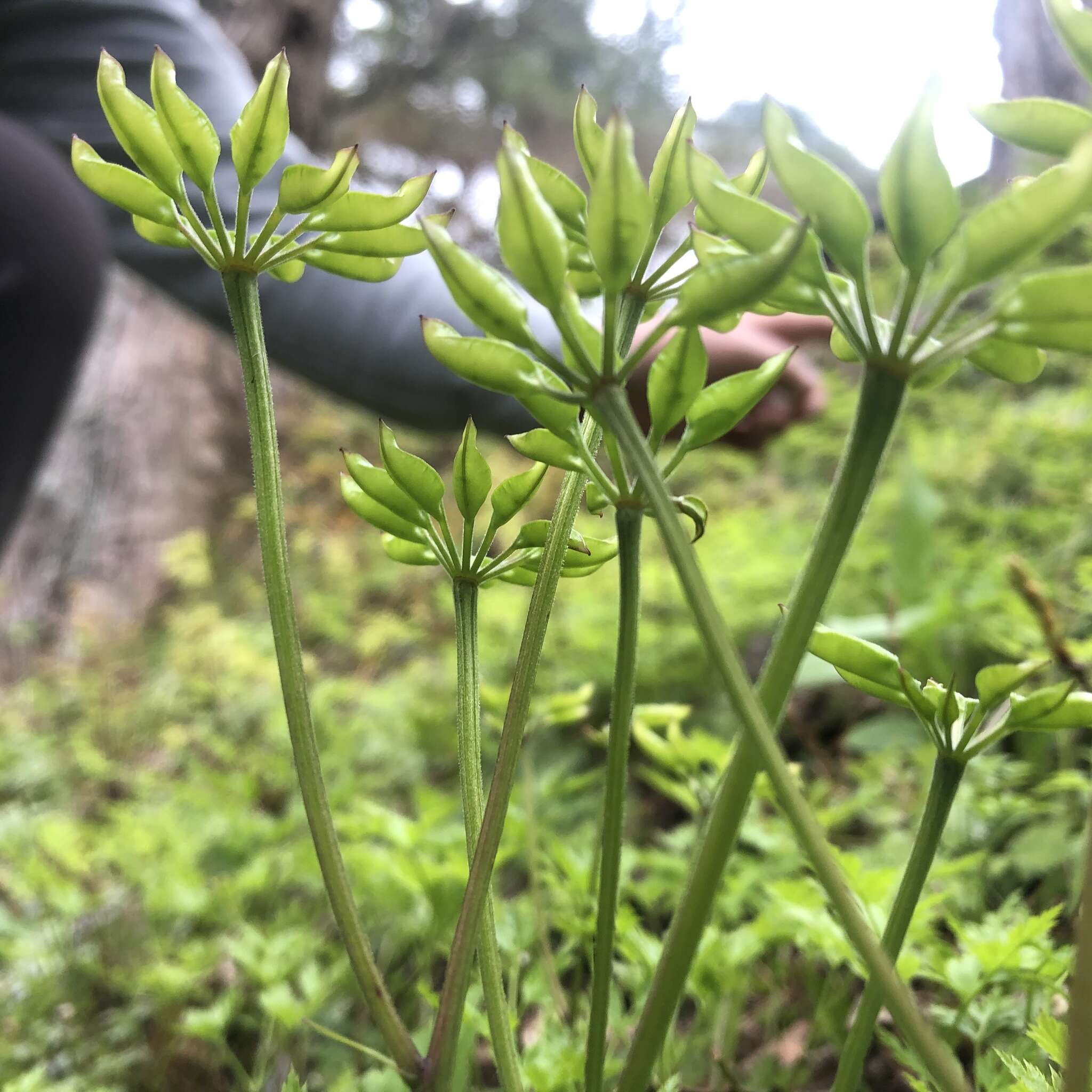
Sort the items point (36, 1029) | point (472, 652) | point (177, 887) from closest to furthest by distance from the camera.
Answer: point (472, 652), point (36, 1029), point (177, 887)

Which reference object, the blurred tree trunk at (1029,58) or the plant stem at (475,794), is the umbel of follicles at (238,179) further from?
the blurred tree trunk at (1029,58)

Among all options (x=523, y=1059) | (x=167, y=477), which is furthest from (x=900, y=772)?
(x=167, y=477)

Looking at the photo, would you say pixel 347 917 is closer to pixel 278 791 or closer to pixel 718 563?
pixel 278 791

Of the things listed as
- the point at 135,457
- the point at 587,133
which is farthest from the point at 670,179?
the point at 135,457

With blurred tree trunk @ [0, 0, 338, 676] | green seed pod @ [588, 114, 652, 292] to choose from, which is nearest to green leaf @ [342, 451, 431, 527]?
green seed pod @ [588, 114, 652, 292]

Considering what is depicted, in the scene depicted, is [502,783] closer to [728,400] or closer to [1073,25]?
[728,400]

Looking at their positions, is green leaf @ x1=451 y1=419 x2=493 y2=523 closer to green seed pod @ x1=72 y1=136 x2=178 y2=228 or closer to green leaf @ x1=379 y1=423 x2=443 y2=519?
green leaf @ x1=379 y1=423 x2=443 y2=519

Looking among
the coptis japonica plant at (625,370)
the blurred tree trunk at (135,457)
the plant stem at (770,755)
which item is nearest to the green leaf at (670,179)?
the coptis japonica plant at (625,370)
